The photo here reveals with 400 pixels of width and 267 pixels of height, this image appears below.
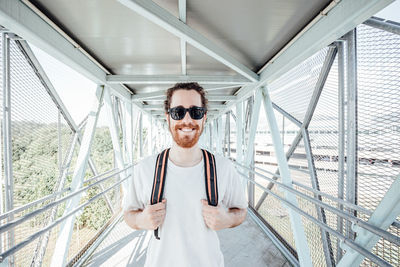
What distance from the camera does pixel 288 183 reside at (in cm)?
227

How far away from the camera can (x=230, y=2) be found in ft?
4.73

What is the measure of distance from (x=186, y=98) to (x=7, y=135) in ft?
5.97

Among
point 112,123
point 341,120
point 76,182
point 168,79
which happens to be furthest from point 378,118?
point 112,123

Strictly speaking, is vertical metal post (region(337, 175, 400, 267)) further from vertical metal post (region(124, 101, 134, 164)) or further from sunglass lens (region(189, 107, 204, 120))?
vertical metal post (region(124, 101, 134, 164))

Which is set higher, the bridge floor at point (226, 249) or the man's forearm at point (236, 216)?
the man's forearm at point (236, 216)

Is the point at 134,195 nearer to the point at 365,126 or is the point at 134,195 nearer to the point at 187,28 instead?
the point at 187,28

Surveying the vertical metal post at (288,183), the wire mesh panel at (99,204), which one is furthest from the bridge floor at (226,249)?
the vertical metal post at (288,183)

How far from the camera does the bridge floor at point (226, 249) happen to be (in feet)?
7.30

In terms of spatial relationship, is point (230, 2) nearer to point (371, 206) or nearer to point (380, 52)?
point (380, 52)

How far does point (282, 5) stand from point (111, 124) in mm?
3261

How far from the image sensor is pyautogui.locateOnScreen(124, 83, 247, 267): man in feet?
2.91

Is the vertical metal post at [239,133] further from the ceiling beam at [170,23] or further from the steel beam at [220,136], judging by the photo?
the steel beam at [220,136]

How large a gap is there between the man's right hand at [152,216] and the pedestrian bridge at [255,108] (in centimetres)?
63

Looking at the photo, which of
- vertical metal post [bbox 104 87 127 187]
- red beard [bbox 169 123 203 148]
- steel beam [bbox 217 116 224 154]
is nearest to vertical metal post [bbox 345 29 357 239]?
red beard [bbox 169 123 203 148]
